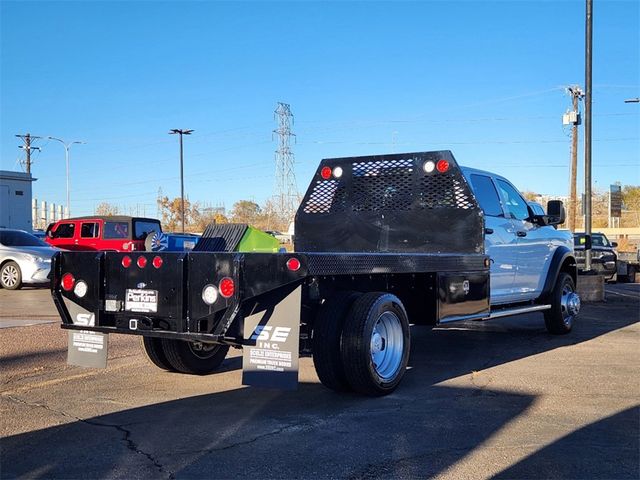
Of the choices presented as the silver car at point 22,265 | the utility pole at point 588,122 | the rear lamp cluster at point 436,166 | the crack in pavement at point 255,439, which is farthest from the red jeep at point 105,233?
the crack in pavement at point 255,439

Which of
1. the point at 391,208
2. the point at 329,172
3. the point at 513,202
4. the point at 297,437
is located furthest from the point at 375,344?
the point at 513,202

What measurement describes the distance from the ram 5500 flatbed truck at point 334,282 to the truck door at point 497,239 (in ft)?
0.08

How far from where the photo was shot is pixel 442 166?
301 inches

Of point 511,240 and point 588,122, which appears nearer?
point 511,240

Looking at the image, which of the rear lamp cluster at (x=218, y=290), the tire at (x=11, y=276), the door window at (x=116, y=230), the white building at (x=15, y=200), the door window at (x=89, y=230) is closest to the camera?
the rear lamp cluster at (x=218, y=290)

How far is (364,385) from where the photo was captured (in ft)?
17.5

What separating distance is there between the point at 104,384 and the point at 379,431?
2931 millimetres

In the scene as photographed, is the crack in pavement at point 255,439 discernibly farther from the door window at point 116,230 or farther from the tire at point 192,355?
the door window at point 116,230

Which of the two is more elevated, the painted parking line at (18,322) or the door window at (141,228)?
the door window at (141,228)

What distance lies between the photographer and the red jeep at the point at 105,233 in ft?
63.0

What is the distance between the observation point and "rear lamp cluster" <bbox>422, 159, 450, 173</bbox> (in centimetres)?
763

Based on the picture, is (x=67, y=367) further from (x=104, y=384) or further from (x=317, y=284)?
(x=317, y=284)

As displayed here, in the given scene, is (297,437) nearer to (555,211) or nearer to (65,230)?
(555,211)

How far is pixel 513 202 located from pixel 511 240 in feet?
2.53
